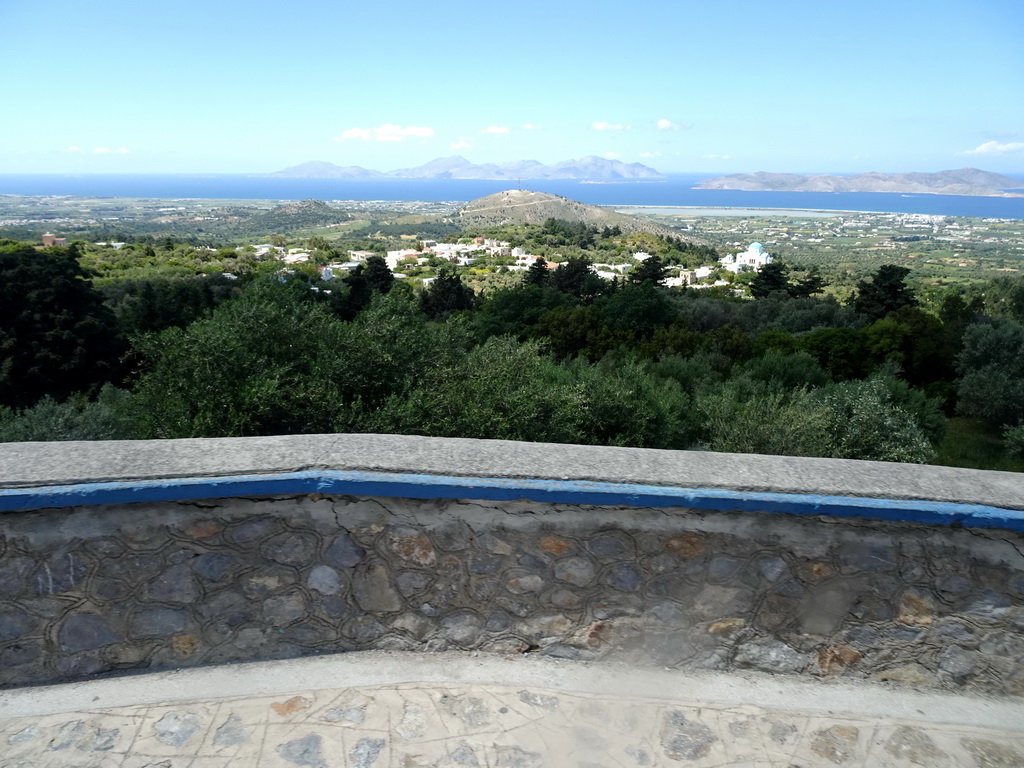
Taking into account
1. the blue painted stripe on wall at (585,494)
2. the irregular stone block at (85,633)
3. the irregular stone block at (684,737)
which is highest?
the blue painted stripe on wall at (585,494)

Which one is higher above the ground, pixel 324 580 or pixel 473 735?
pixel 324 580

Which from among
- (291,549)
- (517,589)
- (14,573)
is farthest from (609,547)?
(14,573)

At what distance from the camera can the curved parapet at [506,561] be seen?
223 cm

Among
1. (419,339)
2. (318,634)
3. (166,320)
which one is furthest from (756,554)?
(166,320)

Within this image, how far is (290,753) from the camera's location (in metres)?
2.02

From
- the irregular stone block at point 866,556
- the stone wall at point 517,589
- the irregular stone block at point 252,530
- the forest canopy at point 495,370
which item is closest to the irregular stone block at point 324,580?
the stone wall at point 517,589

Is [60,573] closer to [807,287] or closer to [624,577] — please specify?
[624,577]

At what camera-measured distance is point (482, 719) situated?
2191 millimetres

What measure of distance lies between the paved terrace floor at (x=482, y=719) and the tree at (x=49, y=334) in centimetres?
1710

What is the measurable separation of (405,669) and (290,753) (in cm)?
48

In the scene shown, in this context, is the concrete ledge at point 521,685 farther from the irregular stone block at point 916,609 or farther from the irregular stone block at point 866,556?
the irregular stone block at point 866,556

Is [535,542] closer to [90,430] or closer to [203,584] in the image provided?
[203,584]

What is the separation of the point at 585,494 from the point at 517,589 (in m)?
0.45

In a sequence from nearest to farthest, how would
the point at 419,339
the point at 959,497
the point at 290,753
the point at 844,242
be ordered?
the point at 290,753 → the point at 959,497 → the point at 419,339 → the point at 844,242
